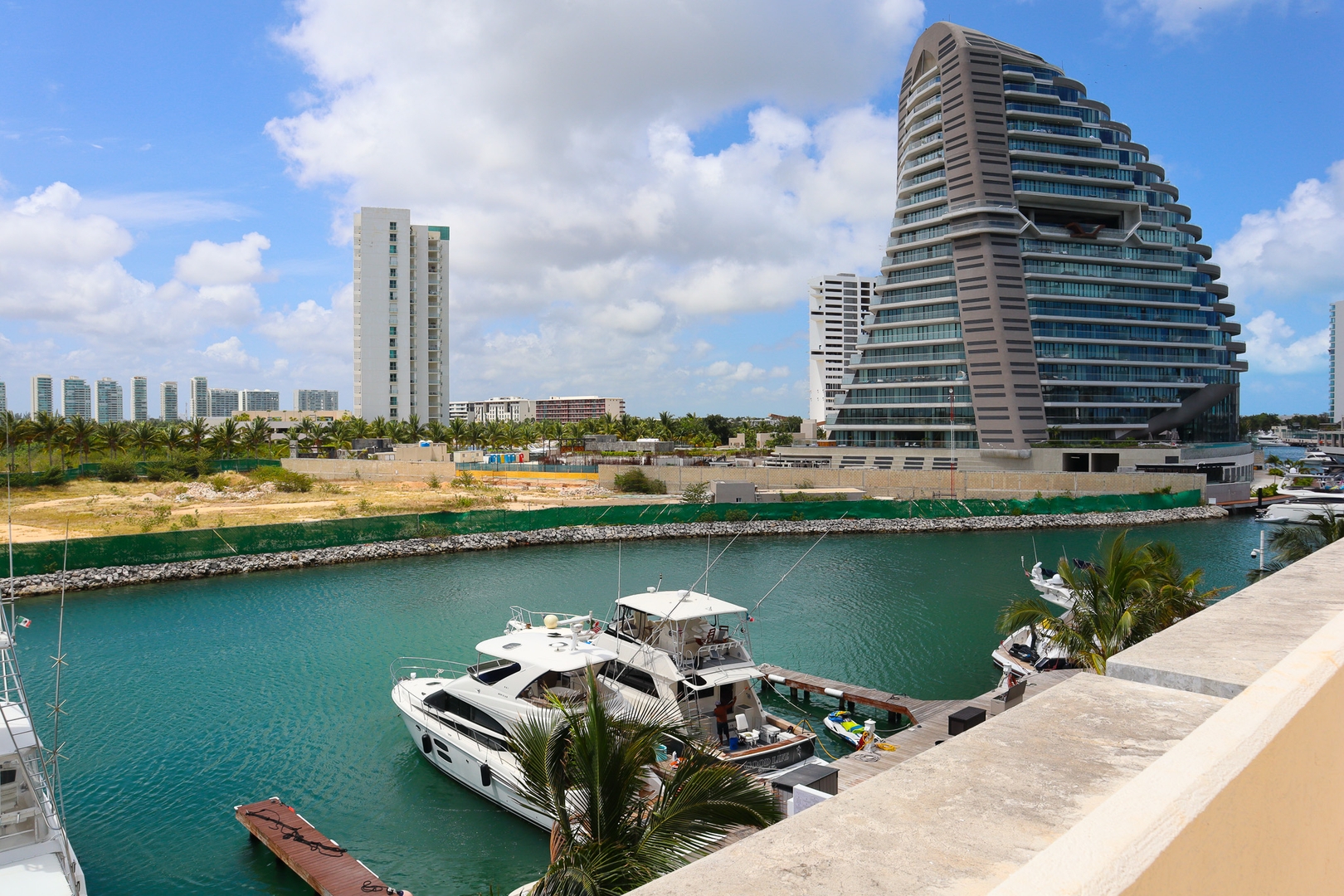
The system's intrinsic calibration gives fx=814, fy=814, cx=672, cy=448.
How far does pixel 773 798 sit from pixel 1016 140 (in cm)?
9525

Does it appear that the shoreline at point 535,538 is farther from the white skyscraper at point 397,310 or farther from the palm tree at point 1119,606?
the white skyscraper at point 397,310

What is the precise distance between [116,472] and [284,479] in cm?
1570

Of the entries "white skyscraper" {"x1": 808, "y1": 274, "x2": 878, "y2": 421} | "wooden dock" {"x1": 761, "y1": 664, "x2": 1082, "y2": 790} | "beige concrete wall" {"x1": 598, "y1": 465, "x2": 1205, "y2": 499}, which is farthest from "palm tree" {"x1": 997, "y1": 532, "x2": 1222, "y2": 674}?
"white skyscraper" {"x1": 808, "y1": 274, "x2": 878, "y2": 421}

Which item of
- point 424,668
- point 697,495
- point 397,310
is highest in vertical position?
point 397,310

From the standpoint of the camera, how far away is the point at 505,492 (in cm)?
6588

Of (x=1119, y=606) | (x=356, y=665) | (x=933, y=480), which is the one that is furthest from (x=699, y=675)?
(x=933, y=480)

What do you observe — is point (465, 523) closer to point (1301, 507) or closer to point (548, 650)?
point (548, 650)

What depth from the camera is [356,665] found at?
83.6 feet

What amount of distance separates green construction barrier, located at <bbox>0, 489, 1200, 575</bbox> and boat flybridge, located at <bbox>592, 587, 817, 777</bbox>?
96.4ft

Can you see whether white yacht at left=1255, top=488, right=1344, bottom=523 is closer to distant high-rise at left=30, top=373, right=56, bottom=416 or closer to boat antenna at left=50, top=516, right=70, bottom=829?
boat antenna at left=50, top=516, right=70, bottom=829

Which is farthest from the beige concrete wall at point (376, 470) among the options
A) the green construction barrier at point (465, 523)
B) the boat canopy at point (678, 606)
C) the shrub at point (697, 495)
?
the boat canopy at point (678, 606)

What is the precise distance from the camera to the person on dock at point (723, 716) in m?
17.0

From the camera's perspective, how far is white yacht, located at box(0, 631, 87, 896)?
10781 mm

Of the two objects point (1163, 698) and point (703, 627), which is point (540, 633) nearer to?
point (703, 627)
